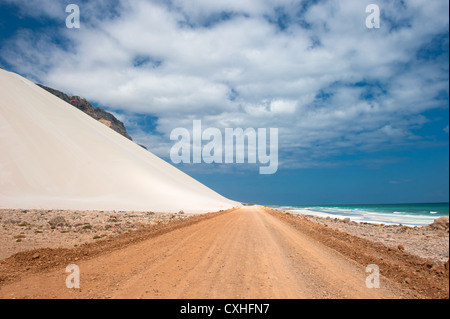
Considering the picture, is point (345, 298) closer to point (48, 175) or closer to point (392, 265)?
point (392, 265)

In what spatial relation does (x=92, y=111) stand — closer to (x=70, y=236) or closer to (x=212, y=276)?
(x=70, y=236)

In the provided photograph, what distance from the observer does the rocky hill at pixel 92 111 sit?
349 feet

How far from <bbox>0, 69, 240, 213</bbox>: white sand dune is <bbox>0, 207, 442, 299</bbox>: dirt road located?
1936cm

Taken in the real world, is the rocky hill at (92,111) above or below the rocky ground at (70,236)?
above

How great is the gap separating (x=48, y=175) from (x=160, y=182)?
837 inches

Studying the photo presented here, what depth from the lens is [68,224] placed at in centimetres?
1343

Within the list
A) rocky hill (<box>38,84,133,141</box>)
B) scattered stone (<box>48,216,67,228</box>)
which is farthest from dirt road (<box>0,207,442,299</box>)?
rocky hill (<box>38,84,133,141</box>)

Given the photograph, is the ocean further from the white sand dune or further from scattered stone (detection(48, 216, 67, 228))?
the white sand dune

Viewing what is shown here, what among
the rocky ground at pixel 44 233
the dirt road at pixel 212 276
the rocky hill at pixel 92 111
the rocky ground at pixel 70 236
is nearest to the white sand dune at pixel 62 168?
the rocky ground at pixel 44 233

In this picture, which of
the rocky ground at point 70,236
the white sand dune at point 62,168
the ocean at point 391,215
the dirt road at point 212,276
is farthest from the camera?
the white sand dune at point 62,168

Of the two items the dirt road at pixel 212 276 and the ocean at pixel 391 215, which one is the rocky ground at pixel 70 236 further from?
the dirt road at pixel 212 276

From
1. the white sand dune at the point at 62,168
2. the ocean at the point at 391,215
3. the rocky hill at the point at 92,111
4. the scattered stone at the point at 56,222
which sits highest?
the rocky hill at the point at 92,111

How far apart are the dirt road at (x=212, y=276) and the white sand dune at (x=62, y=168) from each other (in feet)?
63.5
